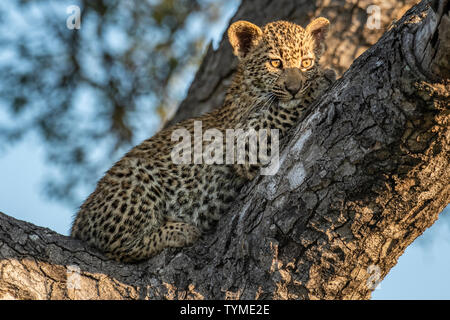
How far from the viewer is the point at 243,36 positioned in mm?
6133

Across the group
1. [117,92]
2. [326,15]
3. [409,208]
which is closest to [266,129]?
[409,208]

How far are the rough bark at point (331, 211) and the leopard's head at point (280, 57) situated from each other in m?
0.86

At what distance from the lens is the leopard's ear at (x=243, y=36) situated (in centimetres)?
599

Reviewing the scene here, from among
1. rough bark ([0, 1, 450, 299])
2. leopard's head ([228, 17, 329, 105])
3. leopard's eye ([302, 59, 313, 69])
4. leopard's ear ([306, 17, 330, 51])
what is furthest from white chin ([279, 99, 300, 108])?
leopard's ear ([306, 17, 330, 51])

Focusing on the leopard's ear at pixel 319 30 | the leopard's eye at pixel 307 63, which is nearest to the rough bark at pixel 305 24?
the leopard's ear at pixel 319 30

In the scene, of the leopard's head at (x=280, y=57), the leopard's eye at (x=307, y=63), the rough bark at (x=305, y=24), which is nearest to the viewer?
the leopard's head at (x=280, y=57)

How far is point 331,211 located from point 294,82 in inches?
64.3

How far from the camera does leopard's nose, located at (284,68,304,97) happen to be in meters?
5.20

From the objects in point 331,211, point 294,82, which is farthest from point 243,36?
point 331,211

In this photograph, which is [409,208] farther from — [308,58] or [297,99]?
[308,58]

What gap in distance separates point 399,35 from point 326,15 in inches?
130

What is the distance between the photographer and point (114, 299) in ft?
14.4

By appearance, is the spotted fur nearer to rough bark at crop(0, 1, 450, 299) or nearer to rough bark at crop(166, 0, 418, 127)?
rough bark at crop(0, 1, 450, 299)

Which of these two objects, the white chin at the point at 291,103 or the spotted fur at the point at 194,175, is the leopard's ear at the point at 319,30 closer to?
the spotted fur at the point at 194,175
